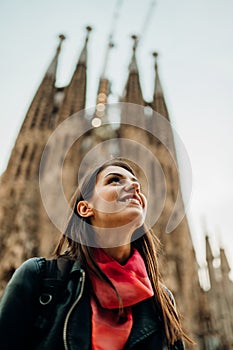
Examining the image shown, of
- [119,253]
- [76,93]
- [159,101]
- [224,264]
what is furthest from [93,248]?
[159,101]

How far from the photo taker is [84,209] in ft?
4.90

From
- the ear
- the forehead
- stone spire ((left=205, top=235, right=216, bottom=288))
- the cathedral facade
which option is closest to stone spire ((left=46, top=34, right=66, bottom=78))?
the cathedral facade

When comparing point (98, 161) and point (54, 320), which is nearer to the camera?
point (54, 320)

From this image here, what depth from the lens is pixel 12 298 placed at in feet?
3.72

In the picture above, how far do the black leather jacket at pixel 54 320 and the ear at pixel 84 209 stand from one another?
27cm

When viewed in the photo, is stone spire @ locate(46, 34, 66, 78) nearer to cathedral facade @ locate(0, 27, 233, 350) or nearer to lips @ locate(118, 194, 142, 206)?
cathedral facade @ locate(0, 27, 233, 350)

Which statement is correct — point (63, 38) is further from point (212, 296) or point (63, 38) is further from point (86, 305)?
point (86, 305)

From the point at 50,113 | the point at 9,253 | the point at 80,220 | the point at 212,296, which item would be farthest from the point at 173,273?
the point at 80,220

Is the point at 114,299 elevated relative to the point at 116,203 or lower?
lower

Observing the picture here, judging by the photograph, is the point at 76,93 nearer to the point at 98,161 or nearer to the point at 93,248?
the point at 98,161

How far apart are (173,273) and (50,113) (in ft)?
29.3

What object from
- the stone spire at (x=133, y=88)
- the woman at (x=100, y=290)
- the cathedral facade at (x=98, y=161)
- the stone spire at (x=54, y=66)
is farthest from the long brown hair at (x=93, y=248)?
the stone spire at (x=54, y=66)

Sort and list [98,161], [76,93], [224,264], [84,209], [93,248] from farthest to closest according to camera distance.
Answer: [224,264] → [76,93] → [98,161] → [84,209] → [93,248]

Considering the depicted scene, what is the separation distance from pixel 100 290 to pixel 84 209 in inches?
15.7
